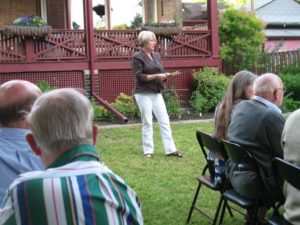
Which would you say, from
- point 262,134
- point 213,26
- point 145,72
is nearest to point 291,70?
point 213,26

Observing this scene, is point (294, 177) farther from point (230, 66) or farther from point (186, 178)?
point (230, 66)

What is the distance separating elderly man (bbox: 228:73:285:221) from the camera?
→ 4.11 meters

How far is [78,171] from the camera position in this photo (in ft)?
6.62

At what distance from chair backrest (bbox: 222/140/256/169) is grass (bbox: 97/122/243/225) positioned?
1116 mm

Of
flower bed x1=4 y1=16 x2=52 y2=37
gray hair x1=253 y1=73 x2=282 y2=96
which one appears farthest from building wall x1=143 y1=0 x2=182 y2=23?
gray hair x1=253 y1=73 x2=282 y2=96

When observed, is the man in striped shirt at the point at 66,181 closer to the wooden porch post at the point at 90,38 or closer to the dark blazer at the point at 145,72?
the dark blazer at the point at 145,72

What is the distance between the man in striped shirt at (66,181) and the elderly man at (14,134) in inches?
28.5

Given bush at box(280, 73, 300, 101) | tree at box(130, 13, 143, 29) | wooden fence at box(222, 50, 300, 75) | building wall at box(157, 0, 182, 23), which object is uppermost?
building wall at box(157, 0, 182, 23)

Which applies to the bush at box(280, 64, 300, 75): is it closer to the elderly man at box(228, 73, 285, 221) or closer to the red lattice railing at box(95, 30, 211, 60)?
the red lattice railing at box(95, 30, 211, 60)

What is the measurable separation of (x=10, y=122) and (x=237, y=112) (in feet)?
6.76

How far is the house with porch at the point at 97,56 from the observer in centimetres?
1312

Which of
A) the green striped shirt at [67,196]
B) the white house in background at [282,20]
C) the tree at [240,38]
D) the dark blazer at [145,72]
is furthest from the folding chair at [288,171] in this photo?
the white house in background at [282,20]

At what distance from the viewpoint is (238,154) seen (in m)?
4.02

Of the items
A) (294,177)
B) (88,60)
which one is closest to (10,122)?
(294,177)
